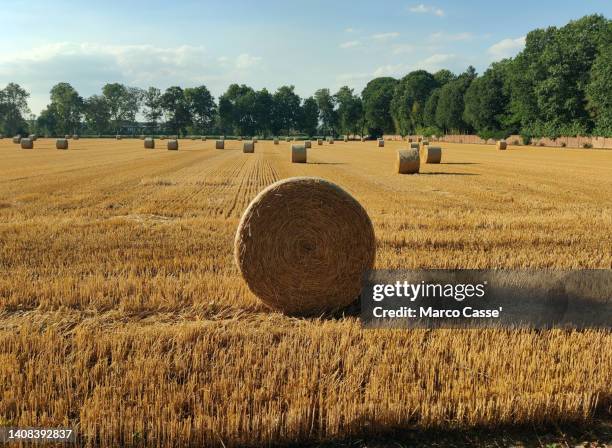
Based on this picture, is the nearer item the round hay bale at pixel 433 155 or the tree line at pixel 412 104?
the round hay bale at pixel 433 155

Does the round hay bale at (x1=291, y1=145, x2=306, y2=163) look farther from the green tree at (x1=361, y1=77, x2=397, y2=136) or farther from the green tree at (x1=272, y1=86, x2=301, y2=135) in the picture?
the green tree at (x1=272, y1=86, x2=301, y2=135)

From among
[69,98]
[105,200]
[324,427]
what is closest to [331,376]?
[324,427]

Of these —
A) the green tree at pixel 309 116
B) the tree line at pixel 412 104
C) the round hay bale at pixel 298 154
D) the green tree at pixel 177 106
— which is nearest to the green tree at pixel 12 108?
the tree line at pixel 412 104

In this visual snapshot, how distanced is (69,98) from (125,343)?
550 ft

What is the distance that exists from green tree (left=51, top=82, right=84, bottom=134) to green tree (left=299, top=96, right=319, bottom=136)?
65.6m

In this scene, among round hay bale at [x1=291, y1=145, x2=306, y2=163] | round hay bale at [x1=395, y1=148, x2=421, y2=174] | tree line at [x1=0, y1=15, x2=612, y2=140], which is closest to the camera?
round hay bale at [x1=395, y1=148, x2=421, y2=174]

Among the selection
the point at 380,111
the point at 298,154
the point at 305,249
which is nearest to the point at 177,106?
the point at 380,111

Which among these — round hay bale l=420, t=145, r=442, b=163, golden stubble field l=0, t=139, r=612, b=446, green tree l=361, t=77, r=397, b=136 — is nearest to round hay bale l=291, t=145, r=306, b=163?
round hay bale l=420, t=145, r=442, b=163

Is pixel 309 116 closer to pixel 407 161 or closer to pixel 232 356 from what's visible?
pixel 407 161

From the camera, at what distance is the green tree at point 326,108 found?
530 ft

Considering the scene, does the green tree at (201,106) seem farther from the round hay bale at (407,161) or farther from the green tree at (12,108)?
the round hay bale at (407,161)

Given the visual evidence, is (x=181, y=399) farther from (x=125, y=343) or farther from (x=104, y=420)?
(x=125, y=343)

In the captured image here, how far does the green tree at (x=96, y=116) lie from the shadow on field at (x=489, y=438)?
166916mm

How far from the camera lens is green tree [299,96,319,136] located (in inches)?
6019
